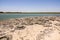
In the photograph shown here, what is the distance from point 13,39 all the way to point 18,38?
0.24 meters

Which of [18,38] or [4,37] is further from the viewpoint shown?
[18,38]

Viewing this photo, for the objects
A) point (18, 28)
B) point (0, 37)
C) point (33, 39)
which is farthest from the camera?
point (18, 28)

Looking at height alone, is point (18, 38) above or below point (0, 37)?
below

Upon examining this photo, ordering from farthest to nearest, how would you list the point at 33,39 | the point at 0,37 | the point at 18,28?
1. the point at 18,28
2. the point at 33,39
3. the point at 0,37

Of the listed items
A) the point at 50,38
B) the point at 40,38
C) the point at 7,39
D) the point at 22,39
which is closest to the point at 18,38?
the point at 22,39

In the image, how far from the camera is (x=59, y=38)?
379cm

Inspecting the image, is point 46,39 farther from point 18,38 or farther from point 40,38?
point 18,38

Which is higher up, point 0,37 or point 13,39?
point 0,37

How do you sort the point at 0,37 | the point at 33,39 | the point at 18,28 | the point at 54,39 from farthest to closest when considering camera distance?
the point at 18,28 < the point at 33,39 < the point at 54,39 < the point at 0,37

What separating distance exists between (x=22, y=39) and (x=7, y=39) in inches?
27.7

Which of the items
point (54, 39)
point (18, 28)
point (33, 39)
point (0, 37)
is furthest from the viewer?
point (18, 28)

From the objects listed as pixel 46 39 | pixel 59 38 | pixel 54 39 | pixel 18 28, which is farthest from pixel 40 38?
pixel 18 28

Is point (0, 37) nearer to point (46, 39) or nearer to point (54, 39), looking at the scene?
point (46, 39)

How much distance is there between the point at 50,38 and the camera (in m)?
3.71
